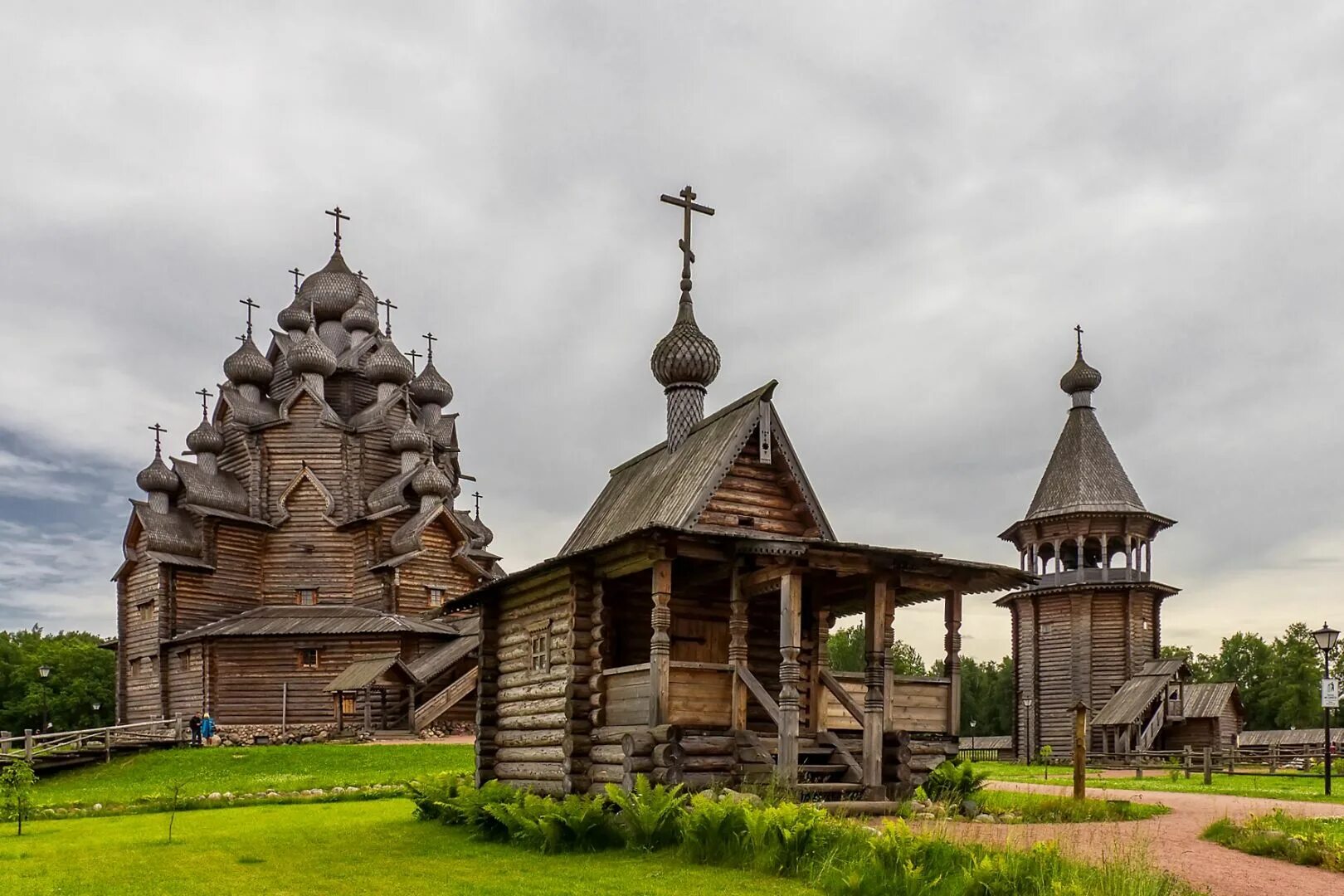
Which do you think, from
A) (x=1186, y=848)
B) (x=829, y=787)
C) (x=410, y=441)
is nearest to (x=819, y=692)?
(x=829, y=787)

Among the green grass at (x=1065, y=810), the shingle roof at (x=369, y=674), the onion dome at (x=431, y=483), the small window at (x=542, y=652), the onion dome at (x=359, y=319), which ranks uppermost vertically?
the onion dome at (x=359, y=319)

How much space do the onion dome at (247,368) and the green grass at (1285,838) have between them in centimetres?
4353

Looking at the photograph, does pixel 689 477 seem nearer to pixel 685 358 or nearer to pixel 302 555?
pixel 685 358

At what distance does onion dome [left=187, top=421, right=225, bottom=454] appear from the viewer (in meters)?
49.2

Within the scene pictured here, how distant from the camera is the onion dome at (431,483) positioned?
45.8 metres

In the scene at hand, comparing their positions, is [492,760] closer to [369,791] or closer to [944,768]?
[369,791]

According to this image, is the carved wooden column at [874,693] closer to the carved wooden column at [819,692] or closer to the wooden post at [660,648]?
the carved wooden column at [819,692]

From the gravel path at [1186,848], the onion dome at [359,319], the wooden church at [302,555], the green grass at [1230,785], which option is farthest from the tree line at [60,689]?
the gravel path at [1186,848]

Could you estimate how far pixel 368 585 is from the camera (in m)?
45.9

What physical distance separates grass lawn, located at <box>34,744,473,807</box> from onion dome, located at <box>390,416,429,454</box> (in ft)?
50.0

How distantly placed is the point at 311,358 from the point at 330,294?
5.14m

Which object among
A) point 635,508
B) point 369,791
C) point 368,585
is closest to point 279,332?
point 368,585

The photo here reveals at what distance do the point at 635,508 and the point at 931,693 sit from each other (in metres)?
5.37

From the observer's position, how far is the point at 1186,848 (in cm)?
1335
